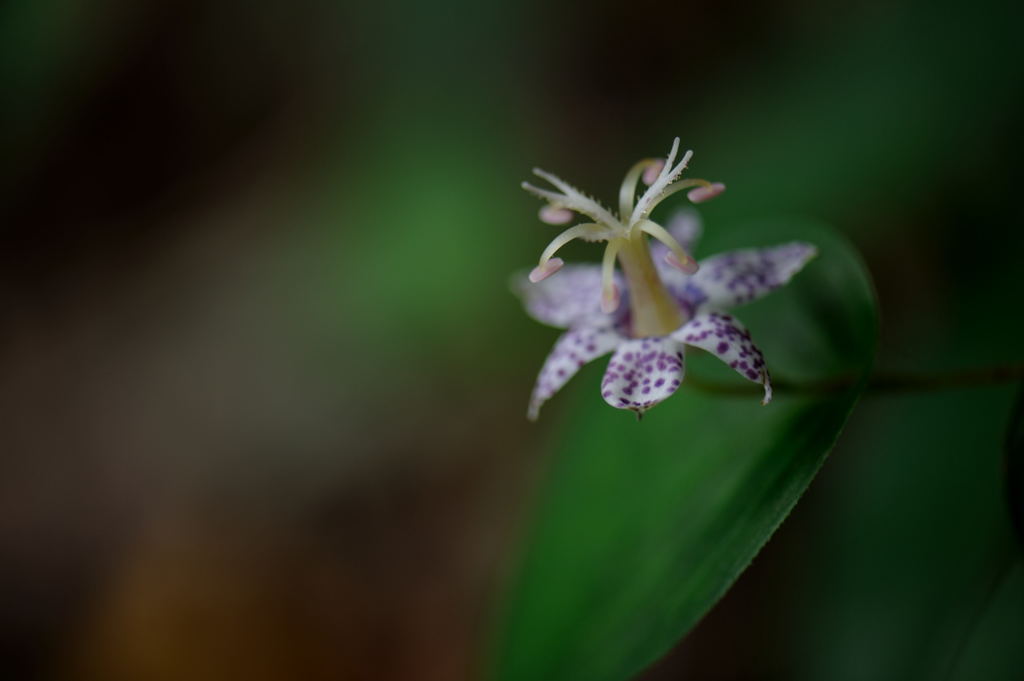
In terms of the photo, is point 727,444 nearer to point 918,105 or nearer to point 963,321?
point 963,321

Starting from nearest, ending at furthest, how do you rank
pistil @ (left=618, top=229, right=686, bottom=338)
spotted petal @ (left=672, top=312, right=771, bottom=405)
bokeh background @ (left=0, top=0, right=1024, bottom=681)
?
1. spotted petal @ (left=672, top=312, right=771, bottom=405)
2. pistil @ (left=618, top=229, right=686, bottom=338)
3. bokeh background @ (left=0, top=0, right=1024, bottom=681)

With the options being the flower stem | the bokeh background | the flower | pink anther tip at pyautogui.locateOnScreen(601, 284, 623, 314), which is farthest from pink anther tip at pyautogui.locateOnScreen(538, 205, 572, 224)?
the bokeh background

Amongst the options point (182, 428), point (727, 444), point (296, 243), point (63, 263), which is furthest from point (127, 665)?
point (727, 444)

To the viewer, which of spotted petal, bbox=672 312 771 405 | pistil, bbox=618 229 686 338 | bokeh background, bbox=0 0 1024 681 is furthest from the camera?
bokeh background, bbox=0 0 1024 681

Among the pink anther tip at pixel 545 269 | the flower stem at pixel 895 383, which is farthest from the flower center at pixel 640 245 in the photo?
the flower stem at pixel 895 383

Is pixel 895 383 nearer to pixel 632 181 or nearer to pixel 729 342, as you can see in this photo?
pixel 729 342

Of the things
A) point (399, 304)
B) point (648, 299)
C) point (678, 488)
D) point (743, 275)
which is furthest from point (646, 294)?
point (399, 304)

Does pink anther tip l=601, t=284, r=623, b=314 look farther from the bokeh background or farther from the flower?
the bokeh background

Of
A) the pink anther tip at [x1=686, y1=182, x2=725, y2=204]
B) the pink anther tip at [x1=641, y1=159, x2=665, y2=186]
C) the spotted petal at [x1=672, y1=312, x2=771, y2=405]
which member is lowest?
the spotted petal at [x1=672, y1=312, x2=771, y2=405]

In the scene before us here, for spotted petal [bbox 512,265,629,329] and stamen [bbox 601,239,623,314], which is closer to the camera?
stamen [bbox 601,239,623,314]
